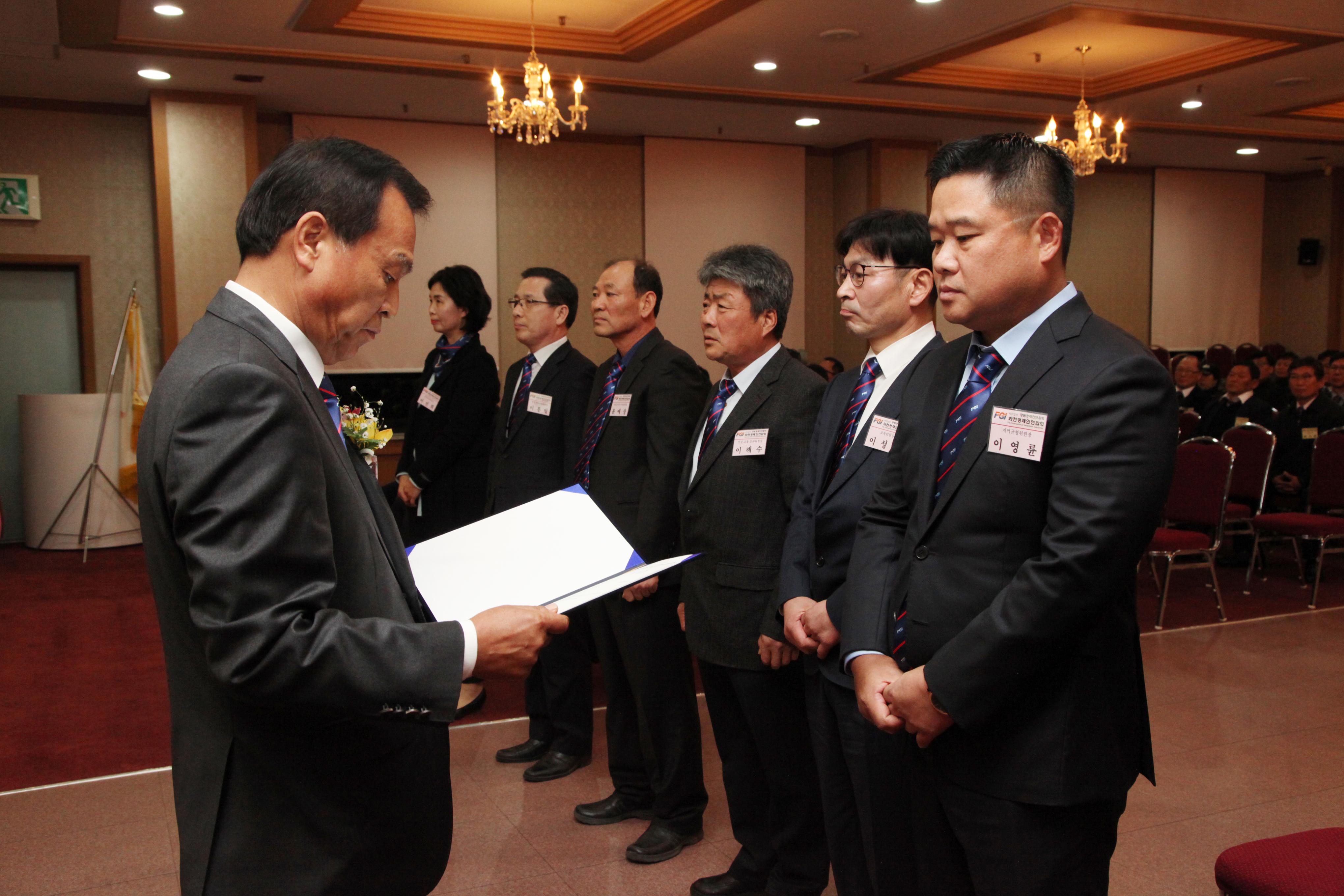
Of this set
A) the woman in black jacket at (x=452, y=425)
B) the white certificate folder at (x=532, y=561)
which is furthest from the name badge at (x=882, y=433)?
the woman in black jacket at (x=452, y=425)

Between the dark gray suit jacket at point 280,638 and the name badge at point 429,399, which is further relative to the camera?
the name badge at point 429,399

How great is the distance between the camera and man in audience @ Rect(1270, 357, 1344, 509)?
700 cm

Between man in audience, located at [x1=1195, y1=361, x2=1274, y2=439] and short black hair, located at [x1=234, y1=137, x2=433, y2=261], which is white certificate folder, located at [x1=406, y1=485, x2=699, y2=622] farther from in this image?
man in audience, located at [x1=1195, y1=361, x2=1274, y2=439]

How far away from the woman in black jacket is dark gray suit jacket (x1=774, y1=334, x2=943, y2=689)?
220 centimetres

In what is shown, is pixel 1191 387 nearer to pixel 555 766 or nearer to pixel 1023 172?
pixel 555 766

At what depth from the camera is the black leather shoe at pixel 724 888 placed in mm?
2729

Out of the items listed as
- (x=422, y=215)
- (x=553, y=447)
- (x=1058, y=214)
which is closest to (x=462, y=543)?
(x=422, y=215)

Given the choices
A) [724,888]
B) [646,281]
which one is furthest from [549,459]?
[724,888]

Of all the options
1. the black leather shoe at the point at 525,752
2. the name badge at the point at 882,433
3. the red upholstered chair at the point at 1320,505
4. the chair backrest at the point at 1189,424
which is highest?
the name badge at the point at 882,433

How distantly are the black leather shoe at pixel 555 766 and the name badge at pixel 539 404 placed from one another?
1.23 m

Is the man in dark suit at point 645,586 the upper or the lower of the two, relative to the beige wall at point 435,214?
lower

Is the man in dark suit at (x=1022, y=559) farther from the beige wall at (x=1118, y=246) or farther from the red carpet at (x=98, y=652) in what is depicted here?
the beige wall at (x=1118, y=246)

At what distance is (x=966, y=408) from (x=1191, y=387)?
8788 mm

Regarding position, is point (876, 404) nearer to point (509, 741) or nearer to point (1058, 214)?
point (1058, 214)
